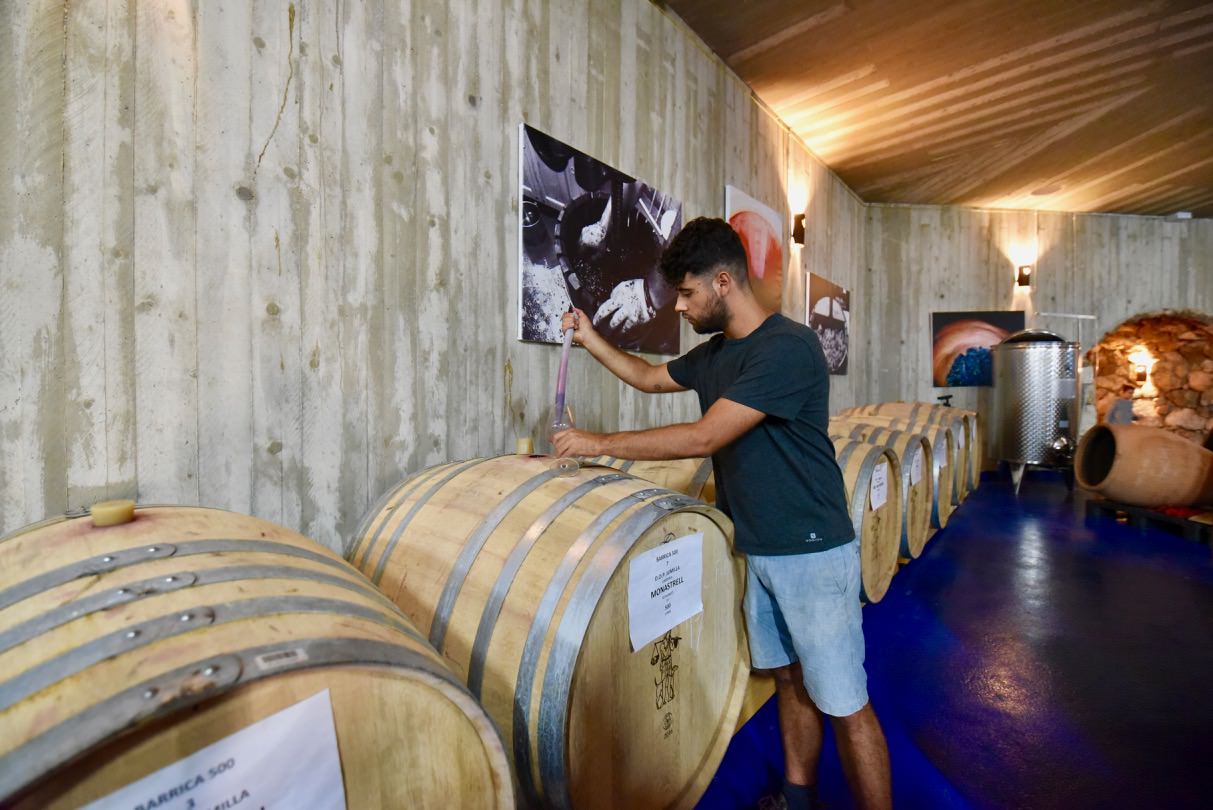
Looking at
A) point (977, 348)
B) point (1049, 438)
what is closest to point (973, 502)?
point (1049, 438)

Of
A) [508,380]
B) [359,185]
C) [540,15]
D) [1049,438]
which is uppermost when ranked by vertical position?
[540,15]

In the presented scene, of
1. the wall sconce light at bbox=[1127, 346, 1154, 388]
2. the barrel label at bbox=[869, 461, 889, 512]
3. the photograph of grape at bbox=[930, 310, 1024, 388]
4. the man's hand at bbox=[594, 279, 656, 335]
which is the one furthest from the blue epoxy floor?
the wall sconce light at bbox=[1127, 346, 1154, 388]

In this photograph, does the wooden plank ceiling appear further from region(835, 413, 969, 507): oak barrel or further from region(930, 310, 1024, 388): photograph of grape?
region(835, 413, 969, 507): oak barrel

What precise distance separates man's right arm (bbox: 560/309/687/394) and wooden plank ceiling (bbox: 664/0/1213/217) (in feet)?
8.08

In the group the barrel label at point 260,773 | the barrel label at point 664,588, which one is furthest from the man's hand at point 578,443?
the barrel label at point 260,773

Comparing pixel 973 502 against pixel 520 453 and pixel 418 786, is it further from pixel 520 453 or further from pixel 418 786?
pixel 418 786

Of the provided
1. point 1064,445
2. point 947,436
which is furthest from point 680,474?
point 1064,445

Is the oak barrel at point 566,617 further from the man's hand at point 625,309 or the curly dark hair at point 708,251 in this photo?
the man's hand at point 625,309

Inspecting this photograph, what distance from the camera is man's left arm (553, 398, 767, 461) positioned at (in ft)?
5.29

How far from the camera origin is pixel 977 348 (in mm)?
8289

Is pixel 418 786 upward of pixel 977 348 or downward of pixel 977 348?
downward

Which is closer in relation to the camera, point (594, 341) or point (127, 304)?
point (127, 304)

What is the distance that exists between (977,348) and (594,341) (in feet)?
26.7

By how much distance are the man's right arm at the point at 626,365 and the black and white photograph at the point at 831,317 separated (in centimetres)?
386
